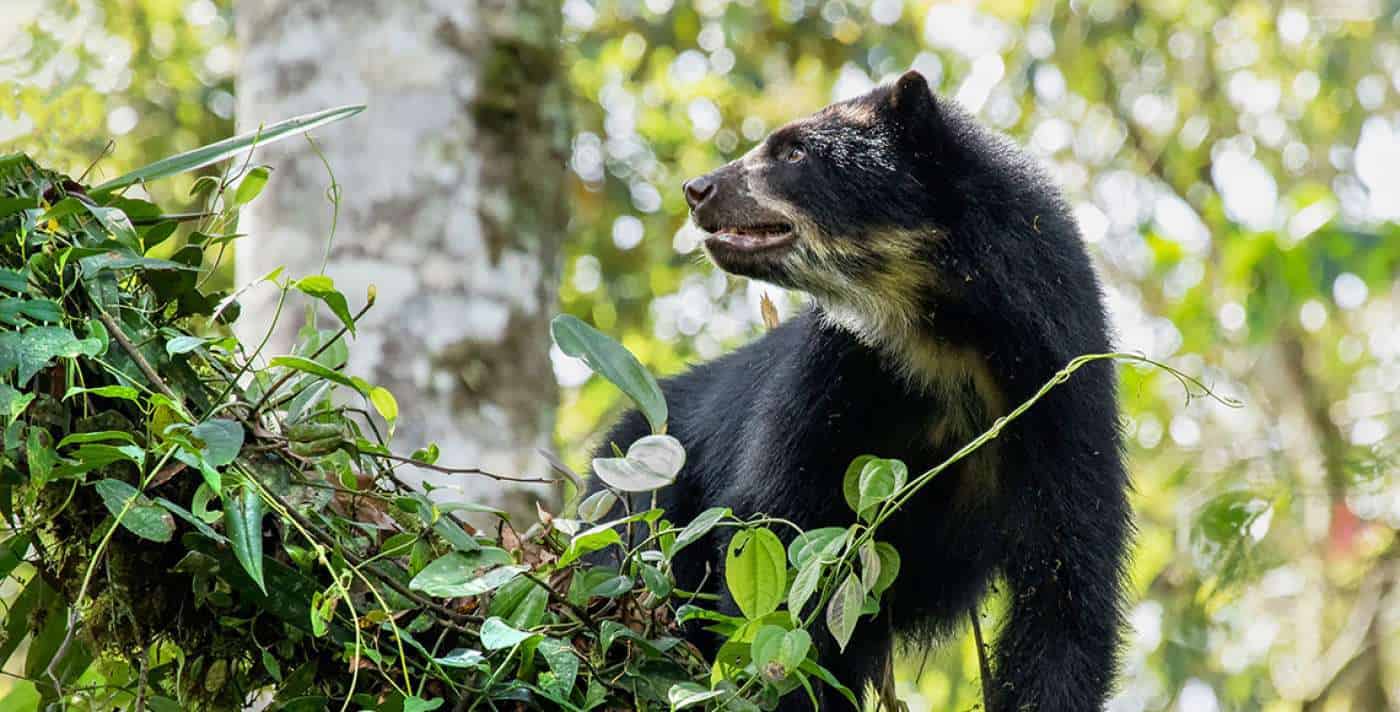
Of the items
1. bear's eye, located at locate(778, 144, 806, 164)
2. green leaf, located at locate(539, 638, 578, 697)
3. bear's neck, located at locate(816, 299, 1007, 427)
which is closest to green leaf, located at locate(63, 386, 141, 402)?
green leaf, located at locate(539, 638, 578, 697)

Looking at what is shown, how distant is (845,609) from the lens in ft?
7.09

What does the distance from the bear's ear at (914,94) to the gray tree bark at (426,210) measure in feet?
3.98

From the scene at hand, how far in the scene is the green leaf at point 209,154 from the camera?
231 centimetres

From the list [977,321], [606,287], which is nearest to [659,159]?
[606,287]

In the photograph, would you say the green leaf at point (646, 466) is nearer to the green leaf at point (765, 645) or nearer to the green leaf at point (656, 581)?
the green leaf at point (656, 581)

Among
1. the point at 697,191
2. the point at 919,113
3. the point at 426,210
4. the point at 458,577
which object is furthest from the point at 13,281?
the point at 919,113

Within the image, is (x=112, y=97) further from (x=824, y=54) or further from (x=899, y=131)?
(x=899, y=131)

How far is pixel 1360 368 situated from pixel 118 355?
27.5ft

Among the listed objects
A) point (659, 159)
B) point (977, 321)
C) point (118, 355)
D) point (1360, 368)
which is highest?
point (118, 355)

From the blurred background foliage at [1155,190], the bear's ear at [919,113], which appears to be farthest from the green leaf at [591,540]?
the blurred background foliage at [1155,190]

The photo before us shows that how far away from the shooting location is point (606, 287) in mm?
8906

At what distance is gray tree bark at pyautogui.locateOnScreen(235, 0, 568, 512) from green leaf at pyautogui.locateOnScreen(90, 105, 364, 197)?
1.56m

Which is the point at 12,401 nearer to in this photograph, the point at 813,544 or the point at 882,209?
the point at 813,544

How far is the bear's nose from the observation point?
3588 millimetres
